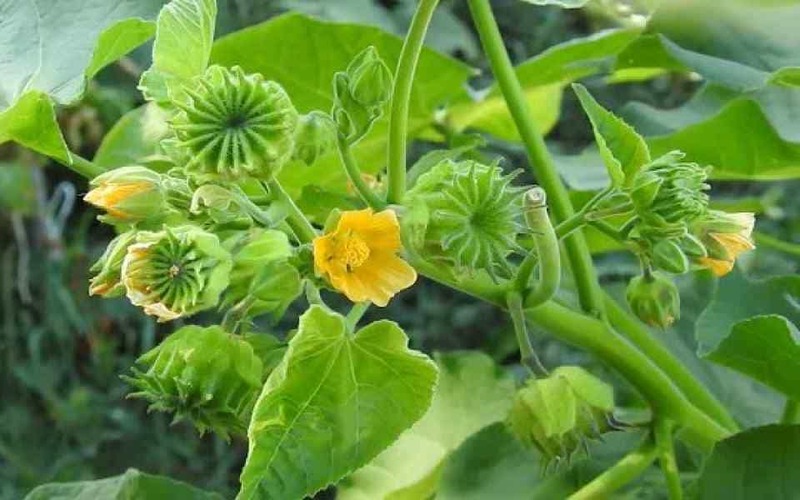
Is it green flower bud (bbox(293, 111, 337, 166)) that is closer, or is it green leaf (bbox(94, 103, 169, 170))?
green flower bud (bbox(293, 111, 337, 166))

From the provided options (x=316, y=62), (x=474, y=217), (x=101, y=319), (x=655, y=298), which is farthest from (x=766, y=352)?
(x=101, y=319)

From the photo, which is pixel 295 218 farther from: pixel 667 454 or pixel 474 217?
pixel 667 454

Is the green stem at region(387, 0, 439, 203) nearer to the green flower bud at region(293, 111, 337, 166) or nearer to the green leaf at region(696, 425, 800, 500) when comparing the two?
the green flower bud at region(293, 111, 337, 166)

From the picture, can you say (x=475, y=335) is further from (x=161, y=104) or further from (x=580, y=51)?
(x=161, y=104)

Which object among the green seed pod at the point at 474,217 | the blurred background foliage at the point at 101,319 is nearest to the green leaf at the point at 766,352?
the green seed pod at the point at 474,217

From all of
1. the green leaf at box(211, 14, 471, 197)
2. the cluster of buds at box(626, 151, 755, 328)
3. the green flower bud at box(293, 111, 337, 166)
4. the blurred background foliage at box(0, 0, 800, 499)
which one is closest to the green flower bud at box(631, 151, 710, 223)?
the cluster of buds at box(626, 151, 755, 328)

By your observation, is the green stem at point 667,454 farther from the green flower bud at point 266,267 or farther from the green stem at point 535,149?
the green flower bud at point 266,267
